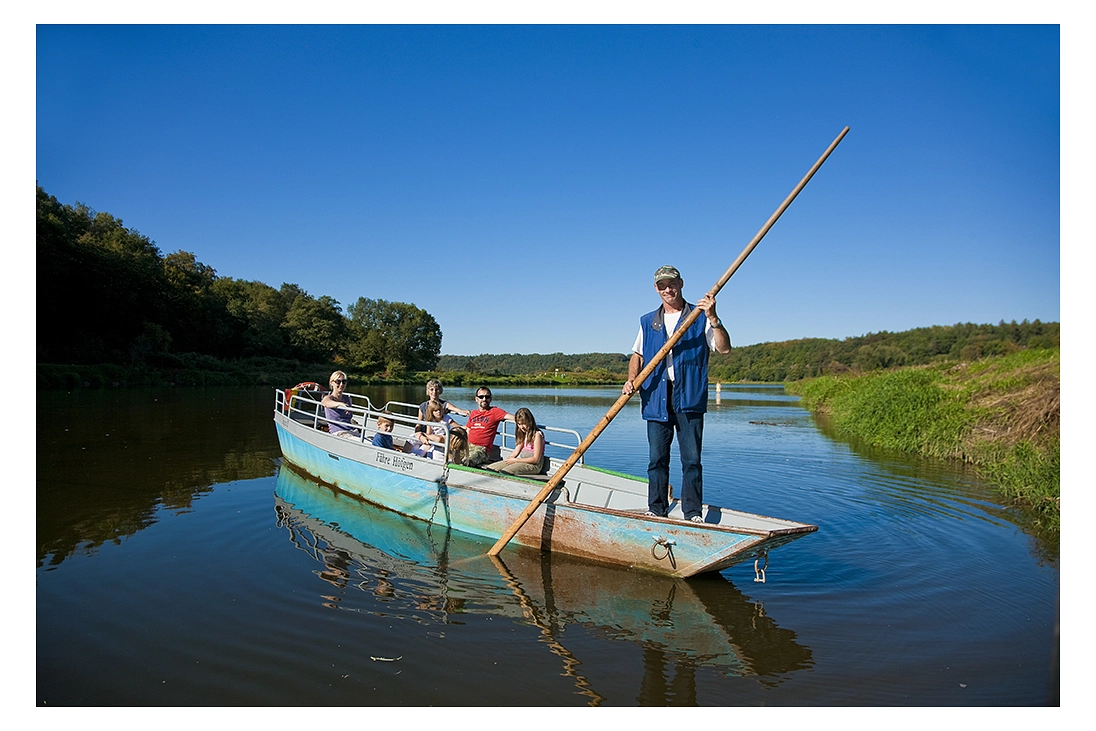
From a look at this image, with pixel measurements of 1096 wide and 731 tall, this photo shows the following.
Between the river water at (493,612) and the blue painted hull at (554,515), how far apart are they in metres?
0.21

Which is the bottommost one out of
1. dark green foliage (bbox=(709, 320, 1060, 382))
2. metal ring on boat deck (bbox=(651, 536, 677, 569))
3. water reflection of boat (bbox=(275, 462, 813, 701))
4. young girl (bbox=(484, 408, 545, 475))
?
water reflection of boat (bbox=(275, 462, 813, 701))

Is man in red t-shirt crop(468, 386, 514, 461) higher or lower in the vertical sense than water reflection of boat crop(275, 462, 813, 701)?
higher

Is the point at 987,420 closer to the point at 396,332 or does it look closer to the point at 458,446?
the point at 458,446

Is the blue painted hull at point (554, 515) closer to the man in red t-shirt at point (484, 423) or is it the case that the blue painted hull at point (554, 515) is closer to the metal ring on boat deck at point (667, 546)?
the metal ring on boat deck at point (667, 546)

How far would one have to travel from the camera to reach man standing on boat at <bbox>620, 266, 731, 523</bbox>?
6023mm


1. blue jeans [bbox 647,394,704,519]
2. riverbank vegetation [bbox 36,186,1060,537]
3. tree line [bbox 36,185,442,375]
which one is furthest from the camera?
tree line [bbox 36,185,442,375]

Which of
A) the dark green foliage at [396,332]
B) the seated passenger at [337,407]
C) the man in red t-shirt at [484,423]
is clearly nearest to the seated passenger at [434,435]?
the man in red t-shirt at [484,423]

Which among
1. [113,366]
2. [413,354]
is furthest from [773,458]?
[413,354]

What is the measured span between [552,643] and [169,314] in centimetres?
5401

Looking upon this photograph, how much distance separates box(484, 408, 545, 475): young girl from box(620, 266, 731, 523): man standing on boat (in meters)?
1.97

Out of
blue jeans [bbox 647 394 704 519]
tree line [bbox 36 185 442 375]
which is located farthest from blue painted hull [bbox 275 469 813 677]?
tree line [bbox 36 185 442 375]

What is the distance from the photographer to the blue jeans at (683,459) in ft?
20.0

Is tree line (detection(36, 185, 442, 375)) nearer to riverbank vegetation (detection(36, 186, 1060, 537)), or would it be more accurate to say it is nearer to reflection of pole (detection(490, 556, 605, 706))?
riverbank vegetation (detection(36, 186, 1060, 537))
